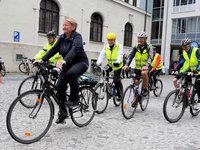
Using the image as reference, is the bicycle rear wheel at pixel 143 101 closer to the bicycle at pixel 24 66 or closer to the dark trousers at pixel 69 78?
the dark trousers at pixel 69 78

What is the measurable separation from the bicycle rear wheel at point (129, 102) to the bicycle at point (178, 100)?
2.64 feet

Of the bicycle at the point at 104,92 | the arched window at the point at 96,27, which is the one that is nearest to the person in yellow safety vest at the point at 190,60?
the bicycle at the point at 104,92

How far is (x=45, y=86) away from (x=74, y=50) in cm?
74

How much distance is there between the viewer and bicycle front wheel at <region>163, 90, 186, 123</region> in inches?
242

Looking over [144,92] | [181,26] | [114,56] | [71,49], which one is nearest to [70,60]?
[71,49]

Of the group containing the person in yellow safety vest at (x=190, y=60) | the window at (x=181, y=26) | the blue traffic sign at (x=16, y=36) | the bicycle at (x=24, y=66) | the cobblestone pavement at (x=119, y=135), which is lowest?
the cobblestone pavement at (x=119, y=135)

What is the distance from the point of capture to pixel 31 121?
444 cm

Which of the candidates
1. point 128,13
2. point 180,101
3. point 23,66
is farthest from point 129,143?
point 128,13

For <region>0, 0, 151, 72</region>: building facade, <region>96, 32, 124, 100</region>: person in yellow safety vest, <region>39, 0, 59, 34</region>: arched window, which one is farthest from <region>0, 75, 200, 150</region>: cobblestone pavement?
<region>39, 0, 59, 34</region>: arched window

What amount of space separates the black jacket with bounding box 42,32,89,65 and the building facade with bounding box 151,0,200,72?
104 feet

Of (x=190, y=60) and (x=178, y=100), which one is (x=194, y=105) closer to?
(x=178, y=100)

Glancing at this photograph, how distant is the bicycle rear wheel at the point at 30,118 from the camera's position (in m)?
4.13

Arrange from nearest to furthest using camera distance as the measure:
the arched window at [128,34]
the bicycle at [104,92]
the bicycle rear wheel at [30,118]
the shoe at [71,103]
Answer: the bicycle rear wheel at [30,118] < the shoe at [71,103] < the bicycle at [104,92] < the arched window at [128,34]

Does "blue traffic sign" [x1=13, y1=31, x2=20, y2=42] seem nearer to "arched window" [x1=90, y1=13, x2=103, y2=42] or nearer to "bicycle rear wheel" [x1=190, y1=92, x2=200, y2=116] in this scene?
"arched window" [x1=90, y1=13, x2=103, y2=42]
